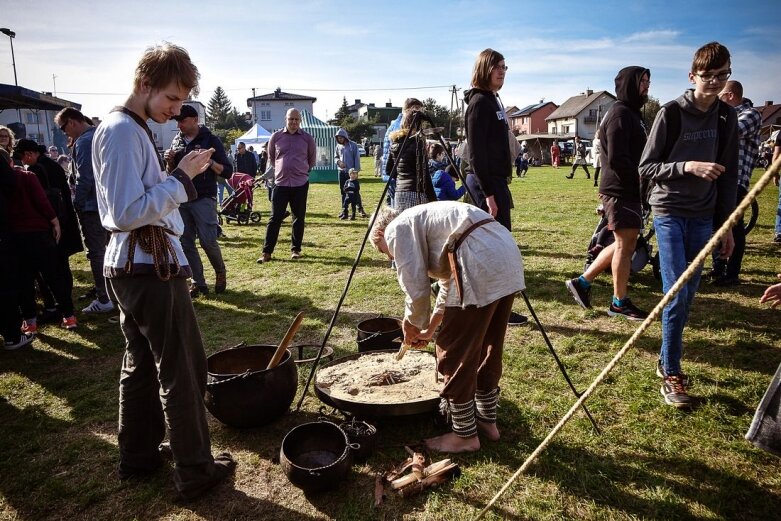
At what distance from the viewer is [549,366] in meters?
3.95

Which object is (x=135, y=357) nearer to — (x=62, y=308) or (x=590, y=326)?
(x=62, y=308)

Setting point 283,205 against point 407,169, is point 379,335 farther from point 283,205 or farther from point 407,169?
point 283,205

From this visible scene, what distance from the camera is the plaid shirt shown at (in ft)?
18.8

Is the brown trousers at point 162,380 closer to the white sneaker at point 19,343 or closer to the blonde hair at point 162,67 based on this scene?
the blonde hair at point 162,67

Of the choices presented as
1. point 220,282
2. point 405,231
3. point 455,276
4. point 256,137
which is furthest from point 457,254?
point 256,137

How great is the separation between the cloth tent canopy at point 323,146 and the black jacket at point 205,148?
Result: 1759cm

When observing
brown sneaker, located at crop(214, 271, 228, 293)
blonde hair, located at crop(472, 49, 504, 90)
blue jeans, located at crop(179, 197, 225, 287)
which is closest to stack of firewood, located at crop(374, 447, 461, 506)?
blonde hair, located at crop(472, 49, 504, 90)

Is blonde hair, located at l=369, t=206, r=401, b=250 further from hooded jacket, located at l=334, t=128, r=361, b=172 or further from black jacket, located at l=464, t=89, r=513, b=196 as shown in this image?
hooded jacket, located at l=334, t=128, r=361, b=172

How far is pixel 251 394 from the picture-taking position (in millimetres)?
2994

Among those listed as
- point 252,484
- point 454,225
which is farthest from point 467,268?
point 252,484

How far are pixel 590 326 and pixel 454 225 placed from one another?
9.73 ft

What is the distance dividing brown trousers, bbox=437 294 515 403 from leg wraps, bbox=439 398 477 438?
4 centimetres

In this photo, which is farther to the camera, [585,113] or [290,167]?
[585,113]

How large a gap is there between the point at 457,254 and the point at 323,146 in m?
22.2
